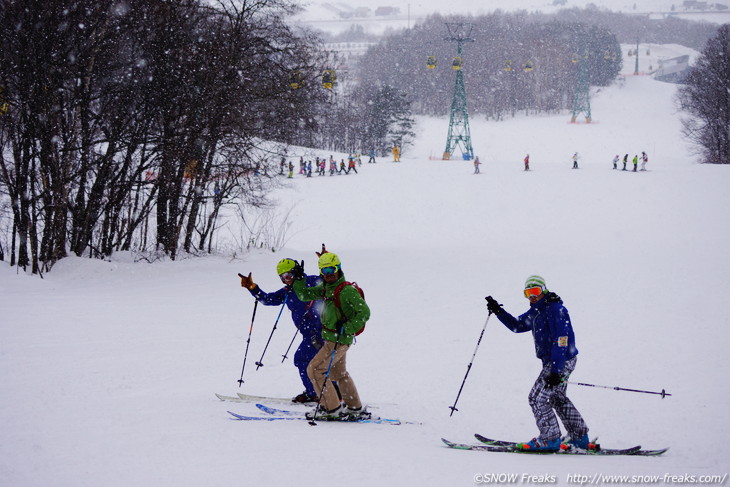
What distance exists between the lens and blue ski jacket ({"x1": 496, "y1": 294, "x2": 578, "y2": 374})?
5027 millimetres

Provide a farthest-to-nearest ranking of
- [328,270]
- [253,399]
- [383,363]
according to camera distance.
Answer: [383,363]
[253,399]
[328,270]

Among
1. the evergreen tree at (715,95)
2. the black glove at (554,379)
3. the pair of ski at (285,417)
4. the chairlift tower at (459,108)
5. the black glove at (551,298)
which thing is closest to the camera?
the black glove at (554,379)

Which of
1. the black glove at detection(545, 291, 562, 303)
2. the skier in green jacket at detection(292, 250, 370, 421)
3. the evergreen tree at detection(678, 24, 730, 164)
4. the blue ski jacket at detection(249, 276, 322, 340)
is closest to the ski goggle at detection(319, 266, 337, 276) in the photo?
the skier in green jacket at detection(292, 250, 370, 421)

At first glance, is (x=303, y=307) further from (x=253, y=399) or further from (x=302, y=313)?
(x=253, y=399)

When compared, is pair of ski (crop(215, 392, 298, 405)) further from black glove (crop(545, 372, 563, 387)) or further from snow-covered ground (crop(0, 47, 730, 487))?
black glove (crop(545, 372, 563, 387))

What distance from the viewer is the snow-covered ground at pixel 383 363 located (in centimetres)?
447

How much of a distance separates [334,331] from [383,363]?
313 centimetres

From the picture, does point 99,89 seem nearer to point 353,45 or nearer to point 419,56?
point 419,56

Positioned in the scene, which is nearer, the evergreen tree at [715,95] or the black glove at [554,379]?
the black glove at [554,379]

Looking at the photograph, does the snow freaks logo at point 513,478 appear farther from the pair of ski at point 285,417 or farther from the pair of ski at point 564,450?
the pair of ski at point 285,417

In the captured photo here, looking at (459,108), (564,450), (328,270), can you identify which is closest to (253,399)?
(328,270)

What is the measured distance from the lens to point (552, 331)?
200 inches

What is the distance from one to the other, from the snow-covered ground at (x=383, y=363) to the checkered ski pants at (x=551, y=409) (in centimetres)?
32

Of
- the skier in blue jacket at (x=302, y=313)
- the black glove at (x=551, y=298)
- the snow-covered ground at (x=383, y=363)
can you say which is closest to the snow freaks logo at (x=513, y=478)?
the snow-covered ground at (x=383, y=363)
